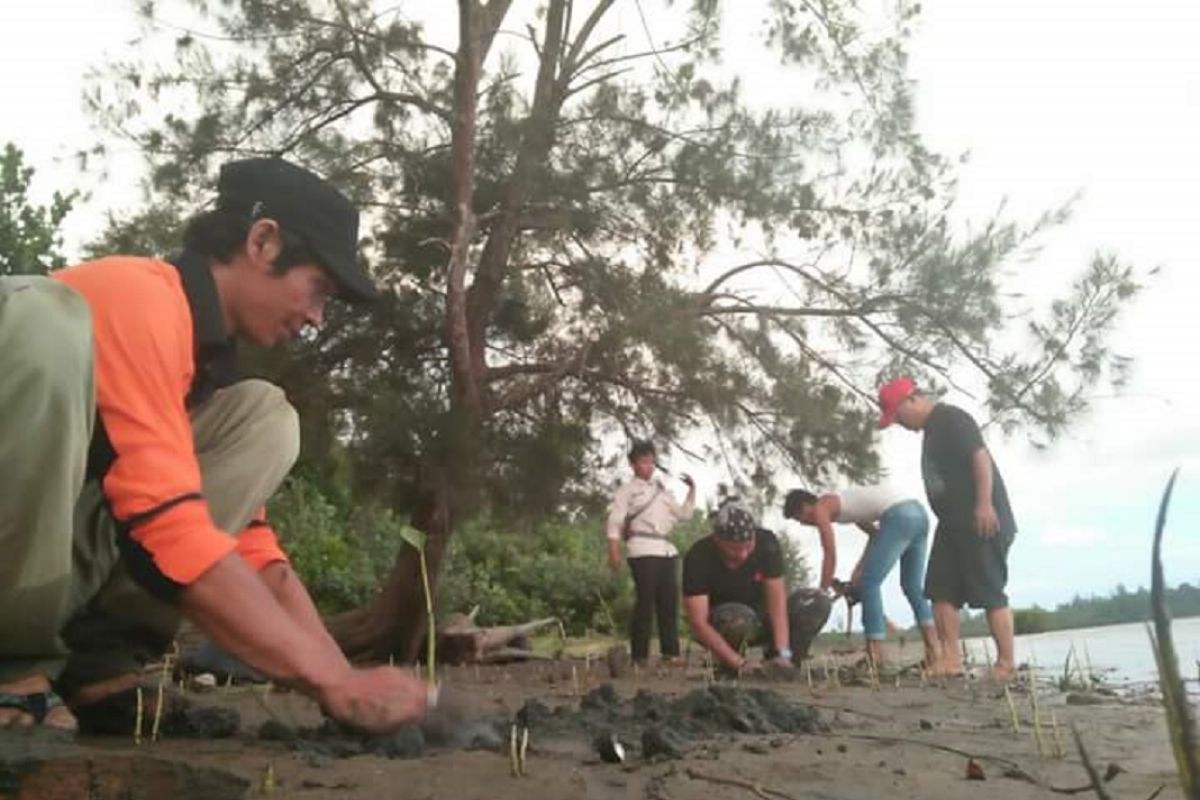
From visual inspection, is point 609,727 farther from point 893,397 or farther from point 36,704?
point 893,397

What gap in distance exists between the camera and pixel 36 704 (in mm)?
2518

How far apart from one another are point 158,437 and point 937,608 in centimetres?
506

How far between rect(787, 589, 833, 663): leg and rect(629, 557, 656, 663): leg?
927mm

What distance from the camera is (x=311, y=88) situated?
7242 millimetres

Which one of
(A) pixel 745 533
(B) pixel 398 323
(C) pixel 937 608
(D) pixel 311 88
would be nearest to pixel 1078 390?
(C) pixel 937 608

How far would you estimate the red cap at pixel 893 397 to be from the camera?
6547mm

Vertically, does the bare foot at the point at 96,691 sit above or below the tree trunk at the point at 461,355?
below

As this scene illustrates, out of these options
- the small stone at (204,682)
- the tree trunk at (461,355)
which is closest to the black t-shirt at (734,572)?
the tree trunk at (461,355)

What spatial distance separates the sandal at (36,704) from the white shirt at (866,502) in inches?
198

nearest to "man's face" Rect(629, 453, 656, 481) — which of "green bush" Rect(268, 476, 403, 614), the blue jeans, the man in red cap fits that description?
the blue jeans

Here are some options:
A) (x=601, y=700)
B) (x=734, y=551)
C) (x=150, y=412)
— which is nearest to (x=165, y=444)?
(x=150, y=412)

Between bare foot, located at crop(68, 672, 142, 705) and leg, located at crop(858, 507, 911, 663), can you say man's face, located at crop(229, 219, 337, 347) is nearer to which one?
bare foot, located at crop(68, 672, 142, 705)

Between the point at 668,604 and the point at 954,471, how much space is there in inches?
93.3

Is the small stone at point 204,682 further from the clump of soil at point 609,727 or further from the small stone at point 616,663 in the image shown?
the clump of soil at point 609,727
